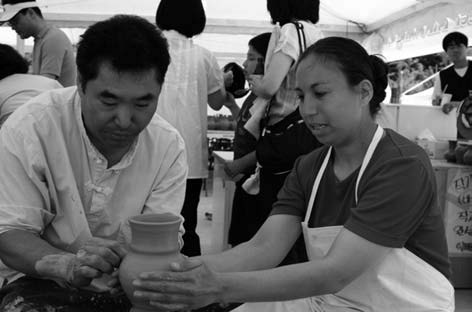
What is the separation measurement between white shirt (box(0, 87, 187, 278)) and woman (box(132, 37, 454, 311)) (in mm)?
340

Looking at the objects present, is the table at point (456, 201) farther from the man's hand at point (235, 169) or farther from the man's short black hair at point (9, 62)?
the man's short black hair at point (9, 62)

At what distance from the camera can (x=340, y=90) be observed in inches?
69.5

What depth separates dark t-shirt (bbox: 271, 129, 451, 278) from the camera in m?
1.62

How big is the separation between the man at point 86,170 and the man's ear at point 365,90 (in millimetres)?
651

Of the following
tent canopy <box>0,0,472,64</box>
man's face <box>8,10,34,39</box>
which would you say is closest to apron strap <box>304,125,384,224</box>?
man's face <box>8,10,34,39</box>

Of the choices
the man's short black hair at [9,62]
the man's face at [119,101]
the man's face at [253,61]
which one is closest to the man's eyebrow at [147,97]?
the man's face at [119,101]

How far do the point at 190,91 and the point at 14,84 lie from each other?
3.57 feet

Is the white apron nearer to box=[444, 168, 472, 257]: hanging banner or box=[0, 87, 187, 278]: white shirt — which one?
box=[0, 87, 187, 278]: white shirt

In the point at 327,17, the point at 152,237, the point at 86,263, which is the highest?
the point at 327,17

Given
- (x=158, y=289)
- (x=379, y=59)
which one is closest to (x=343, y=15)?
(x=379, y=59)

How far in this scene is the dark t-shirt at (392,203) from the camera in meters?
1.62

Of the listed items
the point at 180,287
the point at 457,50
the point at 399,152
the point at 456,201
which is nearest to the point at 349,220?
the point at 399,152

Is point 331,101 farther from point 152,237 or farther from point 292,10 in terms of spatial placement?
point 292,10

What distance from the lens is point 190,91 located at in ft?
11.7
